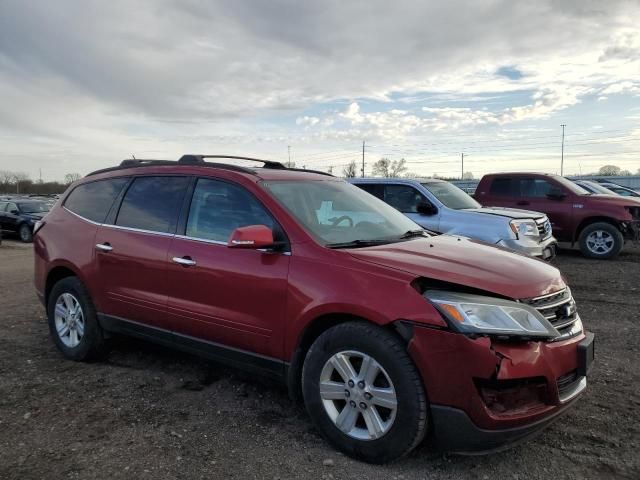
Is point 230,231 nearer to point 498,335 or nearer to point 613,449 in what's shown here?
point 498,335

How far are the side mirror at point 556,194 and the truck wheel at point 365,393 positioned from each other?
9.89m

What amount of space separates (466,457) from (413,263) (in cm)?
117

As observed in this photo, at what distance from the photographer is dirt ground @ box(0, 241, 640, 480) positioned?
2.95 meters

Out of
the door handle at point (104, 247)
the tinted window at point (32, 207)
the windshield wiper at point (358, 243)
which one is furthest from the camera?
the tinted window at point (32, 207)

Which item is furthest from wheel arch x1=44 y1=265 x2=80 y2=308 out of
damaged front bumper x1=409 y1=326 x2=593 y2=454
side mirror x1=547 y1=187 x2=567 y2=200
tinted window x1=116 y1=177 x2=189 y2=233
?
→ side mirror x1=547 y1=187 x2=567 y2=200

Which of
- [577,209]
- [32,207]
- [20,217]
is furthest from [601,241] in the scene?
[32,207]

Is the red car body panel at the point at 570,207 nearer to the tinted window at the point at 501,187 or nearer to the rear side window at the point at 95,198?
the tinted window at the point at 501,187

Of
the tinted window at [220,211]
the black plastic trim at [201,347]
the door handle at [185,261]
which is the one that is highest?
the tinted window at [220,211]

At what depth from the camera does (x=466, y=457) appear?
121 inches

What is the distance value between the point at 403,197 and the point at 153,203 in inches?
234

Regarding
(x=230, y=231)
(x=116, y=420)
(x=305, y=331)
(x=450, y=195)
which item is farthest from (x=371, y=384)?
(x=450, y=195)

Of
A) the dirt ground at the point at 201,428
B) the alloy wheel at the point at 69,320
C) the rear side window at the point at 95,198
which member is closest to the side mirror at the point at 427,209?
the dirt ground at the point at 201,428

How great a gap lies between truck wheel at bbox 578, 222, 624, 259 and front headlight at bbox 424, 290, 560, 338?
935 cm

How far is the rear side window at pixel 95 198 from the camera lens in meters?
4.70
